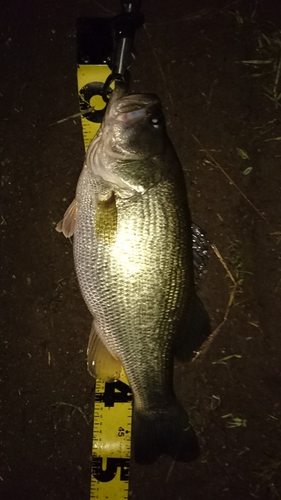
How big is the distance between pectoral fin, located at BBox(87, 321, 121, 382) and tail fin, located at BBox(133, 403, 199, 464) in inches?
7.6

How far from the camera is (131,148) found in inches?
69.4

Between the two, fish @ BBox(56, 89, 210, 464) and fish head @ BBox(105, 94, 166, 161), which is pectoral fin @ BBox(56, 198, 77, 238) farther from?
fish head @ BBox(105, 94, 166, 161)

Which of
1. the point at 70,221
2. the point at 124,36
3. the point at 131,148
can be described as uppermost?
the point at 124,36

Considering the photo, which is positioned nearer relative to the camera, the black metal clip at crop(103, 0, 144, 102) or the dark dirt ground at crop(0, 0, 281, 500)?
the black metal clip at crop(103, 0, 144, 102)

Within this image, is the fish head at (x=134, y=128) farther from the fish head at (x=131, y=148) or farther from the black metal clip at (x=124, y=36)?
the black metal clip at (x=124, y=36)

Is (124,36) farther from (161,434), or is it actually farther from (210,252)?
(161,434)

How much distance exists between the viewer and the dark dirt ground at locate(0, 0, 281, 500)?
88.0 inches

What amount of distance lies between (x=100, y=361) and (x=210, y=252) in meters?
0.74

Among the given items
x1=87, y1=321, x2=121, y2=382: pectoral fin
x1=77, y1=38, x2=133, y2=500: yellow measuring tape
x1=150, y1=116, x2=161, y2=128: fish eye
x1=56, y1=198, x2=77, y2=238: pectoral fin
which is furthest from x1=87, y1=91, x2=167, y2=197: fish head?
x1=87, y1=321, x2=121, y2=382: pectoral fin

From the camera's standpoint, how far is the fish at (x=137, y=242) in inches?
69.0

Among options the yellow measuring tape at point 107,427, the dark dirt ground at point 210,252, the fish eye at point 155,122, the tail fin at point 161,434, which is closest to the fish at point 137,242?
the fish eye at point 155,122

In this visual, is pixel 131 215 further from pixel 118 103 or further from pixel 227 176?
pixel 227 176

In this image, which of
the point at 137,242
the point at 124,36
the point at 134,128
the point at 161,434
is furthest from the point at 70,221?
the point at 161,434

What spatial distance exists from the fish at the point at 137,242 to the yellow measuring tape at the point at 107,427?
1.17 ft
